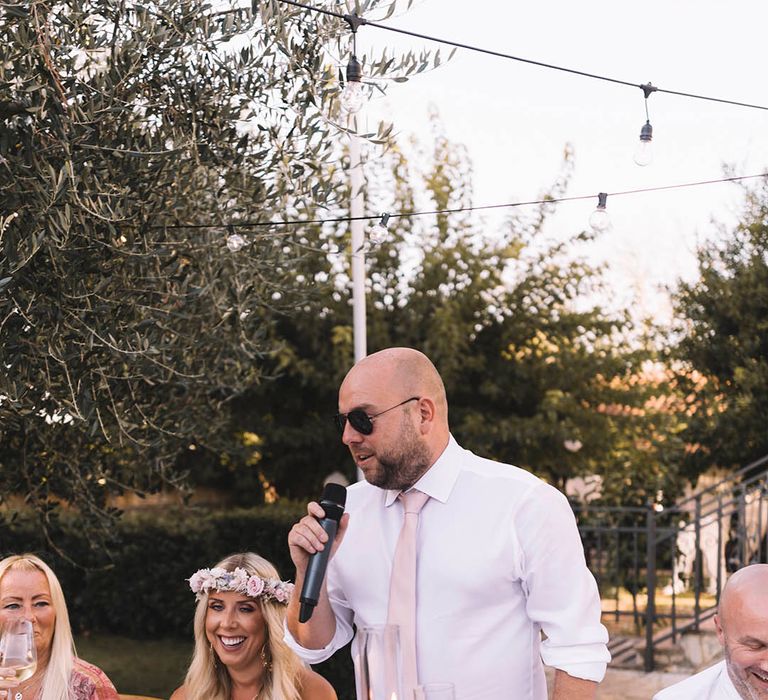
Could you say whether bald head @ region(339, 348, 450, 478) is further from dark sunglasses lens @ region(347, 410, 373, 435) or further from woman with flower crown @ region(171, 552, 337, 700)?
woman with flower crown @ region(171, 552, 337, 700)

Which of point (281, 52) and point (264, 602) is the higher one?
point (281, 52)

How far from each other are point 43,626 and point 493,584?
6.06ft

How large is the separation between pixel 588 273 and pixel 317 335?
2806mm

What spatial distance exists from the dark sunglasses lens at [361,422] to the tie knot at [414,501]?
0.27 m

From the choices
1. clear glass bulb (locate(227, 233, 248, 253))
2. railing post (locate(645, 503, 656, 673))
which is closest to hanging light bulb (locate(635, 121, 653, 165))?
clear glass bulb (locate(227, 233, 248, 253))

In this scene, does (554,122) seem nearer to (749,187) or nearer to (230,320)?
(749,187)

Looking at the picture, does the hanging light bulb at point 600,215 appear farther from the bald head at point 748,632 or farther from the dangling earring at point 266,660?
the bald head at point 748,632

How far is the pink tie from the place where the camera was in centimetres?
261

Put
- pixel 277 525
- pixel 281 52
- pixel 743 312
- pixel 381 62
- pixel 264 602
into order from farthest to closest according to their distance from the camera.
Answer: pixel 743 312, pixel 277 525, pixel 281 52, pixel 381 62, pixel 264 602

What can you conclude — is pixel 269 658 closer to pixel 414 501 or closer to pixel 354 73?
pixel 414 501

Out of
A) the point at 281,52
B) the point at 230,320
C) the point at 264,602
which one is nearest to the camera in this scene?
the point at 264,602

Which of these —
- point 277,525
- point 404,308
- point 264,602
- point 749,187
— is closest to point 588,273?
point 404,308

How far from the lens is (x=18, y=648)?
273cm

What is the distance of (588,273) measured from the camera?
10820mm
